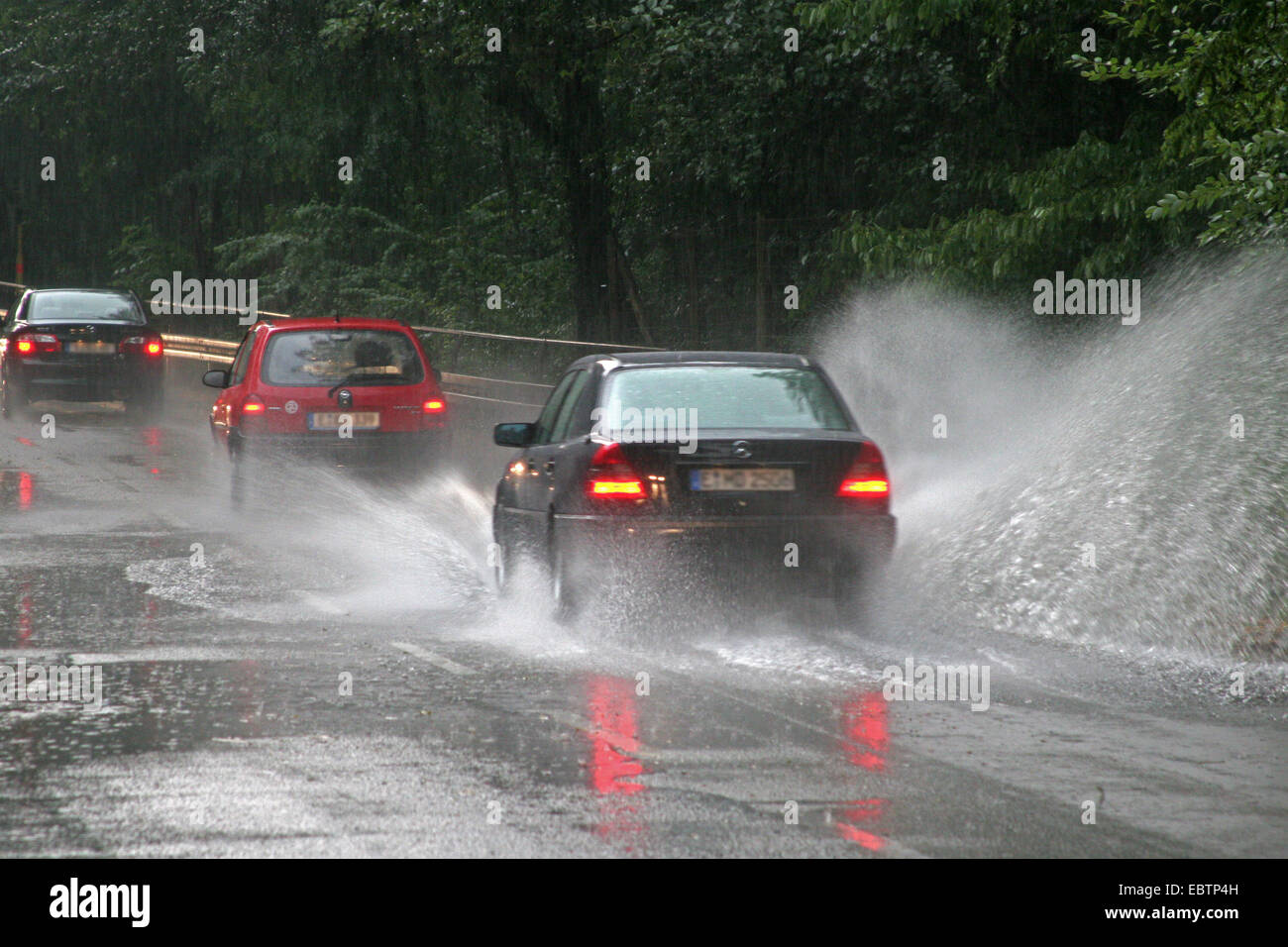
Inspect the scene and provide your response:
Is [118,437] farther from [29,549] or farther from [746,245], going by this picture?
[29,549]

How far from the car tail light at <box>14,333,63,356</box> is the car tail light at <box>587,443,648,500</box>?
18347mm

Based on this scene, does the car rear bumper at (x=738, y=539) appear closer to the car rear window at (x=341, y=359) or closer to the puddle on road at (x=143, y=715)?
the puddle on road at (x=143, y=715)

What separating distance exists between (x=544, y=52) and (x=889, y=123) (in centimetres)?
527

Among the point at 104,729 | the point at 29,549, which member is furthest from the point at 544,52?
the point at 104,729

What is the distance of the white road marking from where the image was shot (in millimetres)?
8977

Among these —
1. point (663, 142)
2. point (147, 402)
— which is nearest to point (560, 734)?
point (663, 142)

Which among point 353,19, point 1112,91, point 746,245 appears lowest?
point 746,245

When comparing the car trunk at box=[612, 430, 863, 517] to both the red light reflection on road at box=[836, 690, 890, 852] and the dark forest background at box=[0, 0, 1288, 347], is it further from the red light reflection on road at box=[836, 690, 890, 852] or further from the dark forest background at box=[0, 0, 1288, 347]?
the dark forest background at box=[0, 0, 1288, 347]

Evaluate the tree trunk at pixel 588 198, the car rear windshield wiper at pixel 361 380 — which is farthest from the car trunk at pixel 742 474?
the tree trunk at pixel 588 198

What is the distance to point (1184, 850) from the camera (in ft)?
18.9

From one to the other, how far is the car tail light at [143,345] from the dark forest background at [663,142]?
4.99 metres

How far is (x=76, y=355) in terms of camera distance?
26516 mm

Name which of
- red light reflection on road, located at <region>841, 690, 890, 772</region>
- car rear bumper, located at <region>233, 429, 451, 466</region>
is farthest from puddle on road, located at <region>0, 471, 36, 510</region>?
red light reflection on road, located at <region>841, 690, 890, 772</region>

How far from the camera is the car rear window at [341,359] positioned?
16969 millimetres
